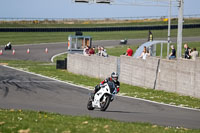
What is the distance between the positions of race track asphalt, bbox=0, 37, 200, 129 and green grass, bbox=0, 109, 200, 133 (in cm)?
212

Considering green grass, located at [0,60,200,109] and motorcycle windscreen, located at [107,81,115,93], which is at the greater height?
motorcycle windscreen, located at [107,81,115,93]

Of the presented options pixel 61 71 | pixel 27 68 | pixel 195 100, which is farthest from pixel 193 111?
pixel 27 68

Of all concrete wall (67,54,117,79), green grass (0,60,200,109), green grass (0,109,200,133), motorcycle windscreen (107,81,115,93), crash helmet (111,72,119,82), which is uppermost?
crash helmet (111,72,119,82)

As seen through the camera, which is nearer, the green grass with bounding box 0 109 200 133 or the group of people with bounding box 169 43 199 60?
the green grass with bounding box 0 109 200 133

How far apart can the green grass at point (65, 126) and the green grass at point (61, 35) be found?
187ft

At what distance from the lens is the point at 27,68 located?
3884 cm

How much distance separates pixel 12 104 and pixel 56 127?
27.2 ft

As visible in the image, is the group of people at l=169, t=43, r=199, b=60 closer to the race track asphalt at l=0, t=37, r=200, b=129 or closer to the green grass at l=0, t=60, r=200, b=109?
the green grass at l=0, t=60, r=200, b=109

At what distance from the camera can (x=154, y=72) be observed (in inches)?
1012

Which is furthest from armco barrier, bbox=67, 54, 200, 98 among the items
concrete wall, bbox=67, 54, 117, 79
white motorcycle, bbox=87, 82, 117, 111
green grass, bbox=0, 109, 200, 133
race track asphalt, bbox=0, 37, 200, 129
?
green grass, bbox=0, 109, 200, 133

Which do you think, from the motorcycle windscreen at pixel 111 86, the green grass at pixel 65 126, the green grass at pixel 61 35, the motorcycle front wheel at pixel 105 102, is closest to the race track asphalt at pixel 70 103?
the motorcycle front wheel at pixel 105 102

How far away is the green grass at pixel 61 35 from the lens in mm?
73125

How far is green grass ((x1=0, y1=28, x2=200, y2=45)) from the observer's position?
2879 inches

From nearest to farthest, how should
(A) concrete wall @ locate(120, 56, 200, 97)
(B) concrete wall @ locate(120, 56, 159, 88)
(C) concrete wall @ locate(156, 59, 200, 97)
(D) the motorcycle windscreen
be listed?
(D) the motorcycle windscreen < (C) concrete wall @ locate(156, 59, 200, 97) < (A) concrete wall @ locate(120, 56, 200, 97) < (B) concrete wall @ locate(120, 56, 159, 88)
